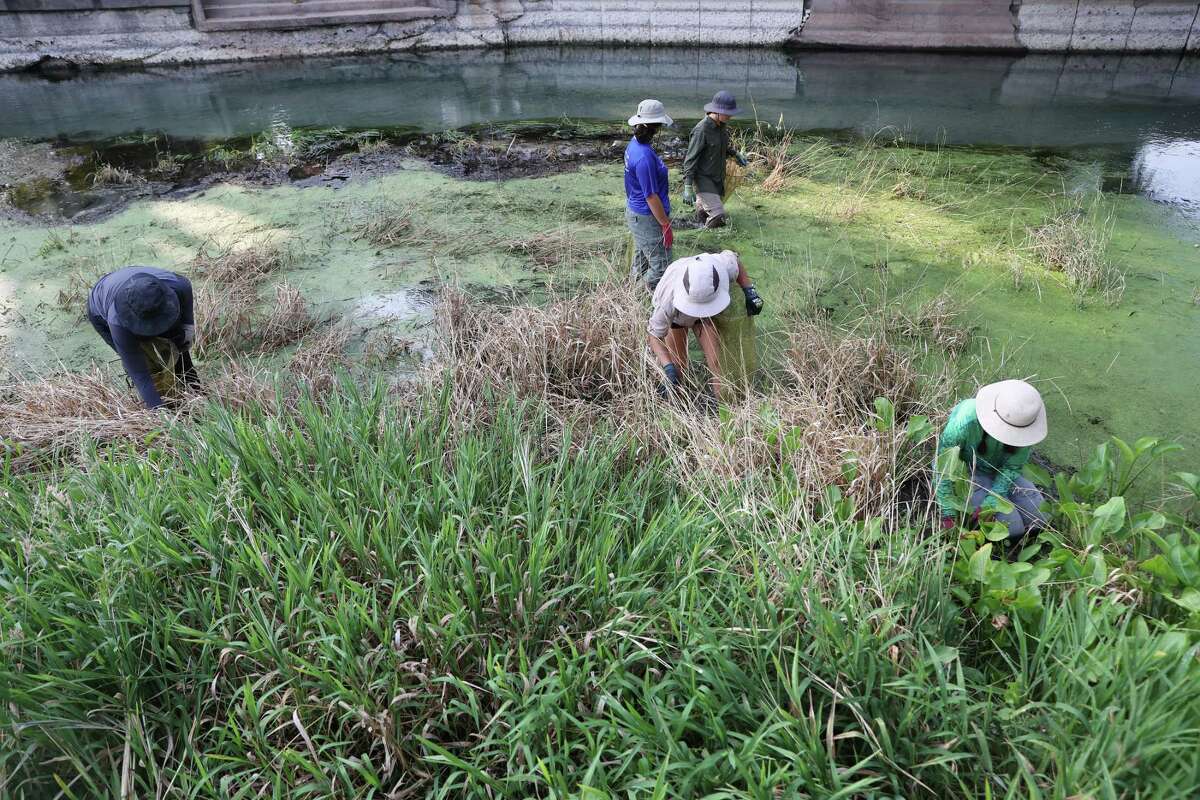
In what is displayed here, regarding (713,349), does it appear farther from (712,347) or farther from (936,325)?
(936,325)

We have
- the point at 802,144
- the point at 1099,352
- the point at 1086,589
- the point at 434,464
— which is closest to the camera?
the point at 1086,589

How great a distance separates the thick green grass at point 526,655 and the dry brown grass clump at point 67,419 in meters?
0.66

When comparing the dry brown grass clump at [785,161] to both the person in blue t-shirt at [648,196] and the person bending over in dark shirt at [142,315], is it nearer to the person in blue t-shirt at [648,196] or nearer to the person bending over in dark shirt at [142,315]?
the person in blue t-shirt at [648,196]

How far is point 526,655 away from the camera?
212cm

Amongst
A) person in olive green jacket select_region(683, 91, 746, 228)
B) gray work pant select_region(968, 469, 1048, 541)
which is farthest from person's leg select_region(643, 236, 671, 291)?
gray work pant select_region(968, 469, 1048, 541)

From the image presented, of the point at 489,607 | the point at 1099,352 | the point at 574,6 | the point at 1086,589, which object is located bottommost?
the point at 1099,352

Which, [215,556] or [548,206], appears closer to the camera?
[215,556]

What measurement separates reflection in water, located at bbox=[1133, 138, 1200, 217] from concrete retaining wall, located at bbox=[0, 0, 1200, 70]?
5284 millimetres

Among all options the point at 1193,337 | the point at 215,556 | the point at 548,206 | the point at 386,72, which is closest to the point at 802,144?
the point at 548,206

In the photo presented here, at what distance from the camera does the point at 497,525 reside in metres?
2.41

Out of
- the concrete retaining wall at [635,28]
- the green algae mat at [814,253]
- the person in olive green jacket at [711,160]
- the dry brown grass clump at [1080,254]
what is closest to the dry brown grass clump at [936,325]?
the green algae mat at [814,253]

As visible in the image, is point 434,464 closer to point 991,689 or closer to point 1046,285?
point 991,689

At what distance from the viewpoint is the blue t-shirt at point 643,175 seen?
14.8 ft

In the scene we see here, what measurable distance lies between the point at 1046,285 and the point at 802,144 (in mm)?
4308
